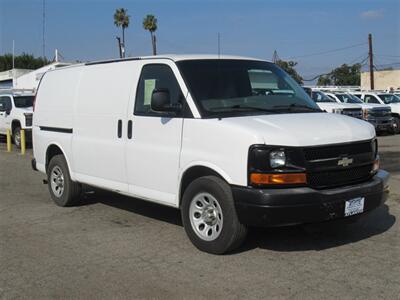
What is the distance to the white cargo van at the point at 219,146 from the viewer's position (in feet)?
16.1

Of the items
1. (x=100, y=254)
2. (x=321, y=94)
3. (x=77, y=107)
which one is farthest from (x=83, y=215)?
(x=321, y=94)

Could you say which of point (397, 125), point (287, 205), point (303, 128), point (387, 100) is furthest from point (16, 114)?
point (387, 100)

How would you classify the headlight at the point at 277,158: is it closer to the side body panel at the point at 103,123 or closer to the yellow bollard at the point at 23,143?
the side body panel at the point at 103,123

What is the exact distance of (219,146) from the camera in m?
5.20

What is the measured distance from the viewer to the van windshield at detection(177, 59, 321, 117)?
5.67 metres

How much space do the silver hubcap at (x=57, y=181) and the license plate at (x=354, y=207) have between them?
4.39 m

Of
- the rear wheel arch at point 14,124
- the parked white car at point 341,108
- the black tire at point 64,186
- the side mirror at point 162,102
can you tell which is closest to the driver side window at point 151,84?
the side mirror at point 162,102

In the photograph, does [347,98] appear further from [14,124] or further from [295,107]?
[295,107]

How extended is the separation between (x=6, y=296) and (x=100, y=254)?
122 centimetres

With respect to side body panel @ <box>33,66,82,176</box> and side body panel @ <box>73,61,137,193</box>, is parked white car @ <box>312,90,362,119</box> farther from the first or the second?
side body panel @ <box>73,61,137,193</box>

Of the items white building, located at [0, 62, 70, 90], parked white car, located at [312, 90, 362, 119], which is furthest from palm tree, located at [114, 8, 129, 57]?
parked white car, located at [312, 90, 362, 119]

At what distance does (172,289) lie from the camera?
450cm

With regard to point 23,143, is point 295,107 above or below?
above

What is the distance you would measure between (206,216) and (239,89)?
151 cm
